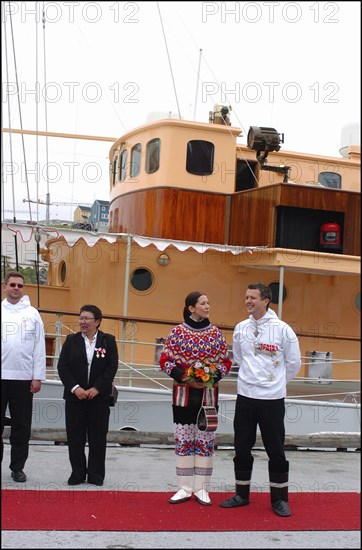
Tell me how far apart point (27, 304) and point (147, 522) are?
200cm

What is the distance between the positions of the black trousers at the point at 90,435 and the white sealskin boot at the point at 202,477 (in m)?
0.86

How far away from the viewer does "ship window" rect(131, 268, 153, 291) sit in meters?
10.6

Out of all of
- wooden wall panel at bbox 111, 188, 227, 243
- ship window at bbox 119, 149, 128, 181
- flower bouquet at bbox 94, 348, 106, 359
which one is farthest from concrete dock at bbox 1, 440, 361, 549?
ship window at bbox 119, 149, 128, 181

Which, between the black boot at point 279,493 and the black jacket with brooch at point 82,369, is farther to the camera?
the black jacket with brooch at point 82,369

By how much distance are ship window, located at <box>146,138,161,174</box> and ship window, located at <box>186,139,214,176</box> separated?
0.50 metres

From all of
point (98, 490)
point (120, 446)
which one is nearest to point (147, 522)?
point (98, 490)

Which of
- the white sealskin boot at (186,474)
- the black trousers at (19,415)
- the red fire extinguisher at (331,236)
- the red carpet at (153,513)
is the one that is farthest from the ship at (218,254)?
the white sealskin boot at (186,474)

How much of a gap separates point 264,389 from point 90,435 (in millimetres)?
1565

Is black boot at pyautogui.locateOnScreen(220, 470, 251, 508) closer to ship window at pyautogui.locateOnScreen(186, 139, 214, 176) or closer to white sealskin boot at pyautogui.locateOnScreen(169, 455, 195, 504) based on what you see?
white sealskin boot at pyautogui.locateOnScreen(169, 455, 195, 504)

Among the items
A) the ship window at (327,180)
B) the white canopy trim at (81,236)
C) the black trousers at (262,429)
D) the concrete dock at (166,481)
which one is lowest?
the concrete dock at (166,481)

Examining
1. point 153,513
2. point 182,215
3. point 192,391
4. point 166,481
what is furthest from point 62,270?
point 153,513

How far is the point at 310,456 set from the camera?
7.24 metres

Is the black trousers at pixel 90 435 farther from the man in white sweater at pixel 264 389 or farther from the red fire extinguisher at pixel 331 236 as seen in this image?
the red fire extinguisher at pixel 331 236

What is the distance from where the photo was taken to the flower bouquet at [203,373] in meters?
4.80
